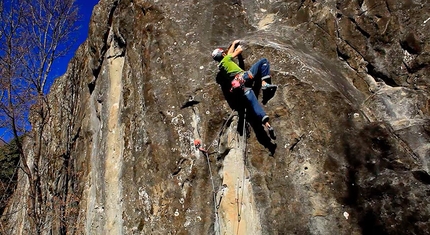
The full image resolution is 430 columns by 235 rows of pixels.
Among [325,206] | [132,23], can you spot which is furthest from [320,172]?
[132,23]

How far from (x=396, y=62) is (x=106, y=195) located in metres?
8.54

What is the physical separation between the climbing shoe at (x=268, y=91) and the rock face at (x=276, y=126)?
11 centimetres

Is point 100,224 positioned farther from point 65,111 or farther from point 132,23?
point 65,111

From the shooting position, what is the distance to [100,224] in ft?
35.2

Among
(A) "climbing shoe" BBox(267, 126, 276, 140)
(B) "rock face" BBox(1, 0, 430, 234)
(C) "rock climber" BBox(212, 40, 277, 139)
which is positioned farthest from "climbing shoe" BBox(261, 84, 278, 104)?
(A) "climbing shoe" BBox(267, 126, 276, 140)

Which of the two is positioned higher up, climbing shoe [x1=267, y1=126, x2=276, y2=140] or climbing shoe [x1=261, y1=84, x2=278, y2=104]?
climbing shoe [x1=261, y1=84, x2=278, y2=104]

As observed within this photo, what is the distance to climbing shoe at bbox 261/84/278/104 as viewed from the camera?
313 inches

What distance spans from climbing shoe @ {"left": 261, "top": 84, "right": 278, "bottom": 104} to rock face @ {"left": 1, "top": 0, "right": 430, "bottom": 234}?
0.35 ft

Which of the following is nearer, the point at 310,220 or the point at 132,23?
the point at 310,220

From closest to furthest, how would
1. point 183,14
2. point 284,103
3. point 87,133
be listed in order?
point 284,103 → point 183,14 → point 87,133

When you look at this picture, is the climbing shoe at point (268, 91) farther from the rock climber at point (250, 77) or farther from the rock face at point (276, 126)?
the rock face at point (276, 126)

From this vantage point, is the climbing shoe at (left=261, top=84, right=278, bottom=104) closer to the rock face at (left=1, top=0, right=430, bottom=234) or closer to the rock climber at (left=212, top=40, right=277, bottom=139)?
the rock climber at (left=212, top=40, right=277, bottom=139)

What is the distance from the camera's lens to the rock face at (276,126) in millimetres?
6828

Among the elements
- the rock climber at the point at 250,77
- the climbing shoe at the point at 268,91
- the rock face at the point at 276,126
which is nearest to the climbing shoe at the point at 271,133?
the rock climber at the point at 250,77
